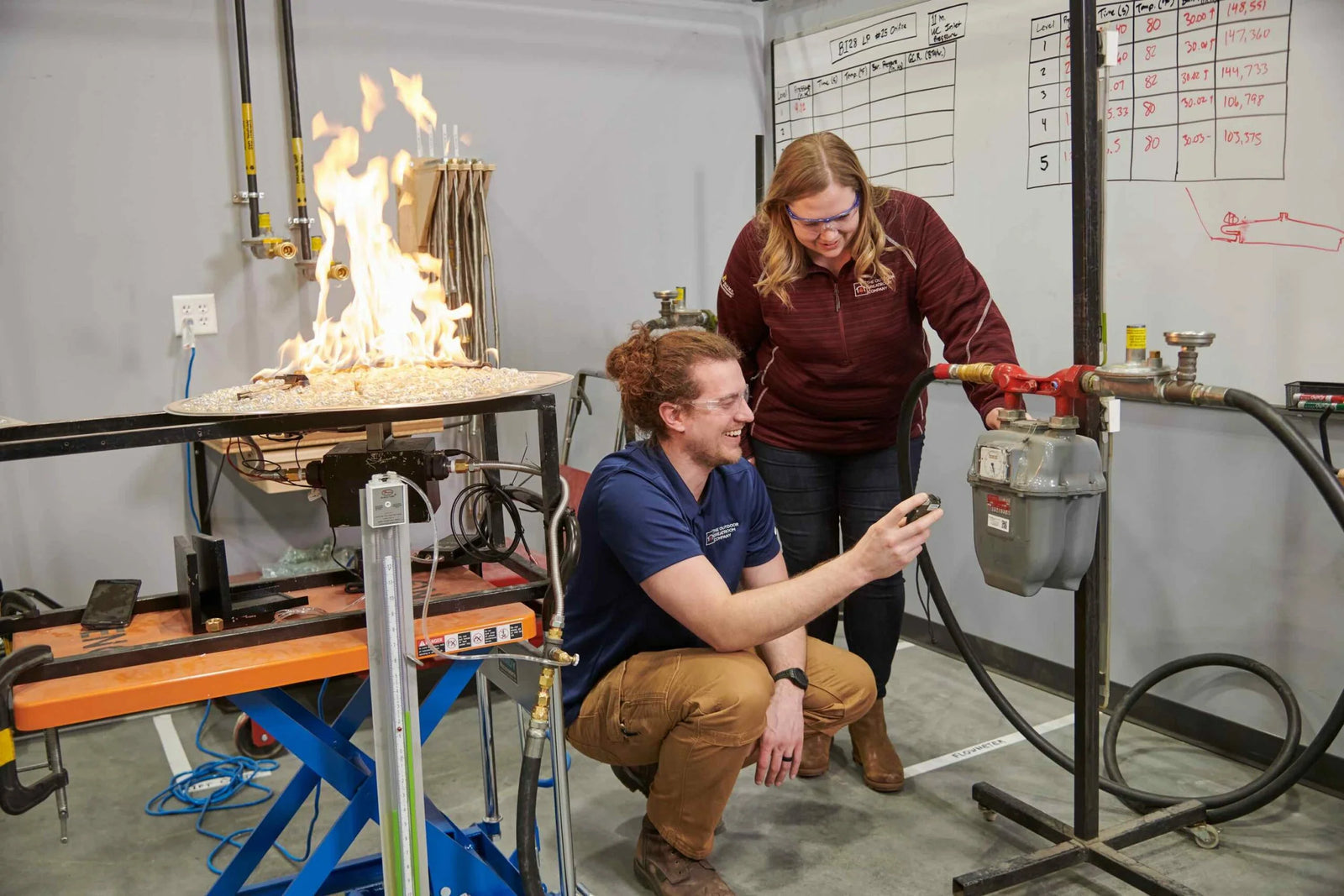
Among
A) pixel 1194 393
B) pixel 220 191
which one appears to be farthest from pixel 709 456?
pixel 220 191

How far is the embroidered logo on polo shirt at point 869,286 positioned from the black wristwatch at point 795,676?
0.83m

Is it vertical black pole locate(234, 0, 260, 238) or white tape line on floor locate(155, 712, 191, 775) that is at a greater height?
vertical black pole locate(234, 0, 260, 238)

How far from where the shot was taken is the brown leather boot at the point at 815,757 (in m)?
2.53

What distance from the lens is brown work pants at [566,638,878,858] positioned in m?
1.82

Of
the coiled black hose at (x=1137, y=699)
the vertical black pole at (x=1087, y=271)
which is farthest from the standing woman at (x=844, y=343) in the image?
the vertical black pole at (x=1087, y=271)

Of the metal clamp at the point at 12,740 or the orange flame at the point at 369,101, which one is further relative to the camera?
the orange flame at the point at 369,101

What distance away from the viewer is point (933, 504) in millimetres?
1656

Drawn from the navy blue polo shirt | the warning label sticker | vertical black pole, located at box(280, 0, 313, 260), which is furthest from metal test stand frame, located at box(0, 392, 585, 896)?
vertical black pole, located at box(280, 0, 313, 260)

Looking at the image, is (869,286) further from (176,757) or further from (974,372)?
(176,757)

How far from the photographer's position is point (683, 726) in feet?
6.05

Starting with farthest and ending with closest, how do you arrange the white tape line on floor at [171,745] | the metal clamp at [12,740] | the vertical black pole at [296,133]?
the vertical black pole at [296,133] → the white tape line on floor at [171,745] → the metal clamp at [12,740]

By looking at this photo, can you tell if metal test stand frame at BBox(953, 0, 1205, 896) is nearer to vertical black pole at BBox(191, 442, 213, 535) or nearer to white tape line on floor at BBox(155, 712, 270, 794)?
white tape line on floor at BBox(155, 712, 270, 794)

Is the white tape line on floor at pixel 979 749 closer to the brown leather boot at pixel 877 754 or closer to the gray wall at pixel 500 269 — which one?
the brown leather boot at pixel 877 754

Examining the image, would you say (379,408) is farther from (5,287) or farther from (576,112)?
(576,112)
